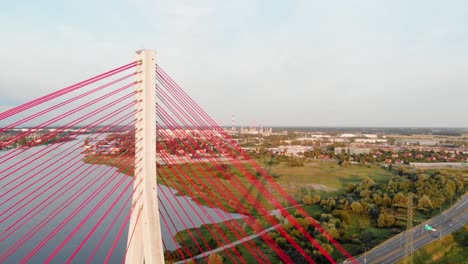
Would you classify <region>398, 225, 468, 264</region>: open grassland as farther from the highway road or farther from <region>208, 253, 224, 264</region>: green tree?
<region>208, 253, 224, 264</region>: green tree

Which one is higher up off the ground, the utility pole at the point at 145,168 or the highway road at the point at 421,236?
the utility pole at the point at 145,168

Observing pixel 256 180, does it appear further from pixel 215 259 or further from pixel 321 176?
pixel 321 176

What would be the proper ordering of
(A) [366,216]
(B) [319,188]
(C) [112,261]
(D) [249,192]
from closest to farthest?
(C) [112,261]
(A) [366,216]
(D) [249,192]
(B) [319,188]

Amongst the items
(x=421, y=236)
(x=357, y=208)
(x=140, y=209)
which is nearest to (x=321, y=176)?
(x=357, y=208)

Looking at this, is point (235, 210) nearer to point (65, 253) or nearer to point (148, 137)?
point (65, 253)

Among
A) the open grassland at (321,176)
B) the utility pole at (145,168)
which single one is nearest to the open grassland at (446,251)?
the open grassland at (321,176)

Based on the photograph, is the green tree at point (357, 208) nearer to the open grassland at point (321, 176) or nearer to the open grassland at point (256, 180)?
the open grassland at point (256, 180)

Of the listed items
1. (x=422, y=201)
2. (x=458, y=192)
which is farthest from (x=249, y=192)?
(x=458, y=192)
